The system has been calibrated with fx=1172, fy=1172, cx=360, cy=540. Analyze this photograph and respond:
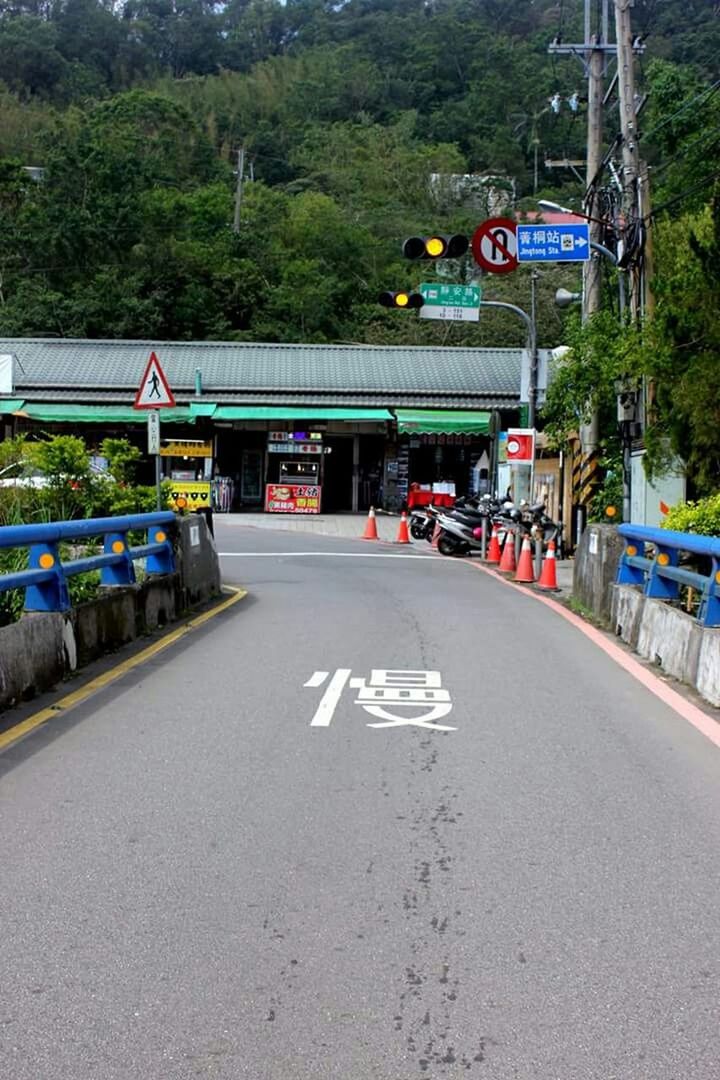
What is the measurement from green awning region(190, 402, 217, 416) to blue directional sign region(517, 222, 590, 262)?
1981 cm

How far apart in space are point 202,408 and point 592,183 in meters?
18.5

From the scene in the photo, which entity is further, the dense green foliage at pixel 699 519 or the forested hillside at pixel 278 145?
the forested hillside at pixel 278 145

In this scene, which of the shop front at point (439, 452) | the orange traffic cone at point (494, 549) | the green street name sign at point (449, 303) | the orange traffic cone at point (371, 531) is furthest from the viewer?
the shop front at point (439, 452)

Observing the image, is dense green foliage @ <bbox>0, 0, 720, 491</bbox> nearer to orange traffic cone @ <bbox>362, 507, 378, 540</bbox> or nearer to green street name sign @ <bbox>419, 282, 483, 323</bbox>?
green street name sign @ <bbox>419, 282, 483, 323</bbox>

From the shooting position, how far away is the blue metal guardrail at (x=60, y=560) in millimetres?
8539

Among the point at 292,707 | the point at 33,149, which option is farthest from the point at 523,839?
the point at 33,149

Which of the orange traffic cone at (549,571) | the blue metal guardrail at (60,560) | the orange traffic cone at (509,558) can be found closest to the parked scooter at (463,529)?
the orange traffic cone at (509,558)

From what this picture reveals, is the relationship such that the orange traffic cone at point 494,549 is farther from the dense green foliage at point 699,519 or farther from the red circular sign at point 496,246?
the dense green foliage at point 699,519

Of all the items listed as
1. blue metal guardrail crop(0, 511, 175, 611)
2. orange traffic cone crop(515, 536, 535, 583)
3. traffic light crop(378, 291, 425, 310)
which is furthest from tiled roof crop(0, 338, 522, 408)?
blue metal guardrail crop(0, 511, 175, 611)

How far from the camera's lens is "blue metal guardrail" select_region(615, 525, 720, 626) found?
9117 mm

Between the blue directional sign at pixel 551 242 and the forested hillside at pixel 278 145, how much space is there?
22.0 ft

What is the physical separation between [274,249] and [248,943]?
5479 cm

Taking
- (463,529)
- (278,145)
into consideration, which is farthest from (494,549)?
(278,145)

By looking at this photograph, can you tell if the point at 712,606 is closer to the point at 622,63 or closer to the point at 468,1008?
the point at 468,1008
